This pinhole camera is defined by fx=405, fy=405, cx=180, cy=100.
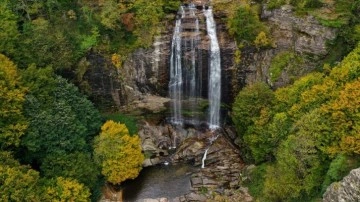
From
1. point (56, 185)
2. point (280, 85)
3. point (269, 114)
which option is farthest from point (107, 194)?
point (280, 85)

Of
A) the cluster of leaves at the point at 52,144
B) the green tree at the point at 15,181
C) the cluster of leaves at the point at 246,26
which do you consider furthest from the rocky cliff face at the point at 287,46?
the green tree at the point at 15,181

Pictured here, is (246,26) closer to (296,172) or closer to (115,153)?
(296,172)

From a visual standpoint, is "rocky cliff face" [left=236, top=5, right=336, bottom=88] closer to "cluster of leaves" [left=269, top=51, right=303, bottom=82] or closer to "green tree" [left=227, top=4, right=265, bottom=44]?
"cluster of leaves" [left=269, top=51, right=303, bottom=82]

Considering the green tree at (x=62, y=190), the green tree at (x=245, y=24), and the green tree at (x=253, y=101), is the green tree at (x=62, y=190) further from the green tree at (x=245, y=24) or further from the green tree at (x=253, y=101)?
the green tree at (x=245, y=24)

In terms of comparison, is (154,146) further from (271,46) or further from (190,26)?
(271,46)

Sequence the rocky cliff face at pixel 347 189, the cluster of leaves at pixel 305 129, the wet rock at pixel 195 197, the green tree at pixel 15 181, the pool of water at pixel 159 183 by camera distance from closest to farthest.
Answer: the rocky cliff face at pixel 347 189
the green tree at pixel 15 181
the cluster of leaves at pixel 305 129
the wet rock at pixel 195 197
the pool of water at pixel 159 183
